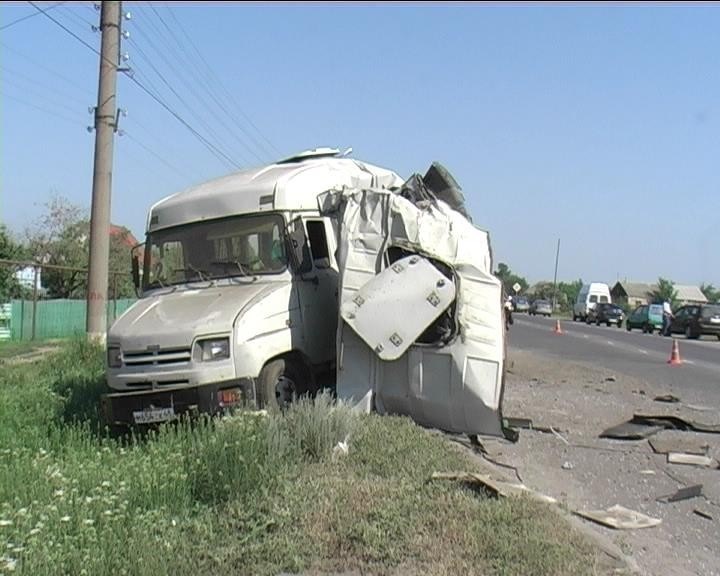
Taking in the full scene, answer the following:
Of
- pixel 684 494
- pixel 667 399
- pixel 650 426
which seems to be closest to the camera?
pixel 684 494

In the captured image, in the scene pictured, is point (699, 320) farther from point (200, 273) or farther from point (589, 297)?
point (200, 273)

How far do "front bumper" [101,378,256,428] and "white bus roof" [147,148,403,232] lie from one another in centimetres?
223

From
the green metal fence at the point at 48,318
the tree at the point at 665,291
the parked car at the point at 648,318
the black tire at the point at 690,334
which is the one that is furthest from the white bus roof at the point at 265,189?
the tree at the point at 665,291

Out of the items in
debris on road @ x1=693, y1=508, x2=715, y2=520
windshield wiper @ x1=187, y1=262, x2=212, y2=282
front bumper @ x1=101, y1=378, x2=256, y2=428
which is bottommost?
debris on road @ x1=693, y1=508, x2=715, y2=520

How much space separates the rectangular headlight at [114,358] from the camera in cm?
890

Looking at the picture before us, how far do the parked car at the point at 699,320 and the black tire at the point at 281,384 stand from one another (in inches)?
1312

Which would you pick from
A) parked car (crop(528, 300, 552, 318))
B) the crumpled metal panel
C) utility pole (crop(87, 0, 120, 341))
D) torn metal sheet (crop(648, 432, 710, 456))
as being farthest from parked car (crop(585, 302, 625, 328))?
the crumpled metal panel

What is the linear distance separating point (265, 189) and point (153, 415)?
283cm

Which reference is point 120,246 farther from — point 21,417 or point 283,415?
point 283,415

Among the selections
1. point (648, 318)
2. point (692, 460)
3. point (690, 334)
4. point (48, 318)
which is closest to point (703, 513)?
point (692, 460)

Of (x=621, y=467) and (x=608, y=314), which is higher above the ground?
(x=608, y=314)

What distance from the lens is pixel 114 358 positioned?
8969mm

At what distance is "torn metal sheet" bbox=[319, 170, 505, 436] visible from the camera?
324 inches

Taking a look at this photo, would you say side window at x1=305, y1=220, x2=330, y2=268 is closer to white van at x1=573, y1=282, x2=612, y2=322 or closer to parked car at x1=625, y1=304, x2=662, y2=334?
parked car at x1=625, y1=304, x2=662, y2=334
